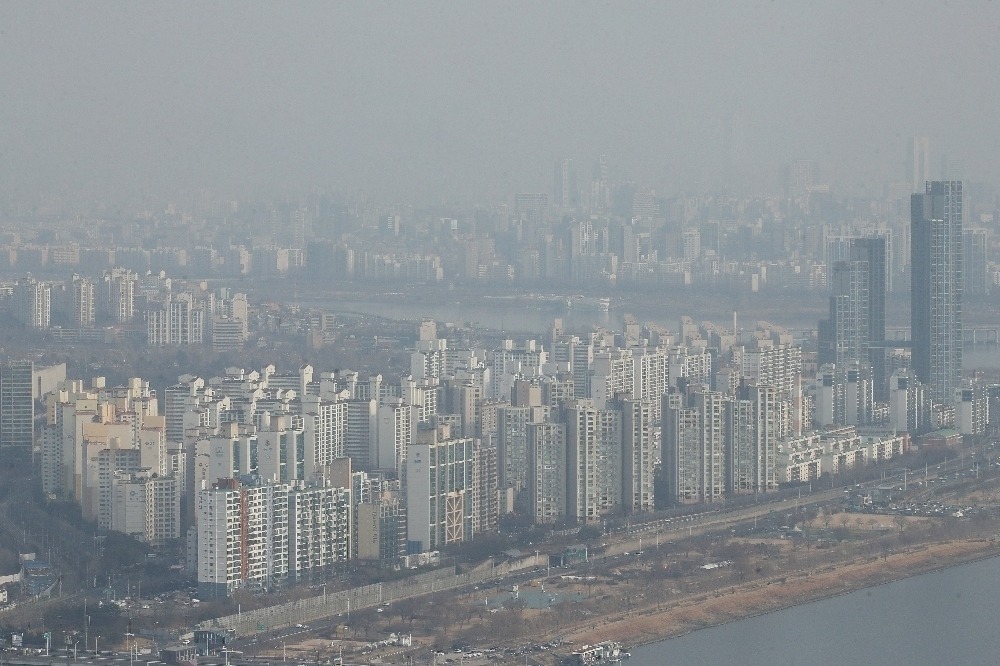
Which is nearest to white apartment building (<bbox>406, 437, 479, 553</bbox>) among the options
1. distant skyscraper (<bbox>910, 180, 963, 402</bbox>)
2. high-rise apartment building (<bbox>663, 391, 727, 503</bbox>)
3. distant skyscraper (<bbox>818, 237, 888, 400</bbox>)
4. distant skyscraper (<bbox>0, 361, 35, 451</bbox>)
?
high-rise apartment building (<bbox>663, 391, 727, 503</bbox>)

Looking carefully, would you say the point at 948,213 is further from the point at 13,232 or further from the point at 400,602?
the point at 400,602

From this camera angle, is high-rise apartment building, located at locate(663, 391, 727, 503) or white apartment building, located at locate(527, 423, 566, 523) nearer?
white apartment building, located at locate(527, 423, 566, 523)

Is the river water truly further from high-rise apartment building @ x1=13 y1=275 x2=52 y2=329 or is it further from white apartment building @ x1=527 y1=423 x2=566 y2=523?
high-rise apartment building @ x1=13 y1=275 x2=52 y2=329

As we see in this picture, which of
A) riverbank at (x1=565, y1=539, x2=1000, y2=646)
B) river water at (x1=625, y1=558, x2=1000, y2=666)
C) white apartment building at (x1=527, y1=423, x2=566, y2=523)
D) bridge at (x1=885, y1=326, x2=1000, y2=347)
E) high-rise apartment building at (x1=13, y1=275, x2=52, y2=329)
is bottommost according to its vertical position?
river water at (x1=625, y1=558, x2=1000, y2=666)

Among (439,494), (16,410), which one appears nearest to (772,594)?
(439,494)

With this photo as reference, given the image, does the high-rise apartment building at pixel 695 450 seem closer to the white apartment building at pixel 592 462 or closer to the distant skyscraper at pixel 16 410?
the white apartment building at pixel 592 462

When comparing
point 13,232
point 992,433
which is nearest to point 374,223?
point 13,232

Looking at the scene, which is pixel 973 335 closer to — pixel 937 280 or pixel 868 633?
pixel 937 280
